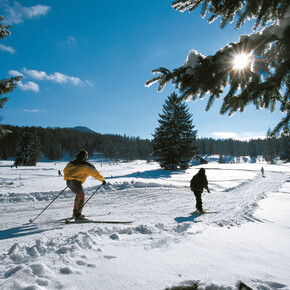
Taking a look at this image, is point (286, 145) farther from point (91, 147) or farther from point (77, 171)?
point (91, 147)

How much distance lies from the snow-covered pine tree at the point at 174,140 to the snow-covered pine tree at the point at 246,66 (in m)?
23.4

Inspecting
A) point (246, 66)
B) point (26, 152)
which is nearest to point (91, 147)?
point (26, 152)

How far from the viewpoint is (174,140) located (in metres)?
26.5

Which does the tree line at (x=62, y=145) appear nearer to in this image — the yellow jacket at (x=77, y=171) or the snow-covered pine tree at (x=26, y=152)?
the snow-covered pine tree at (x=26, y=152)

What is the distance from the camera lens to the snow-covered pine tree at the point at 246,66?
226cm

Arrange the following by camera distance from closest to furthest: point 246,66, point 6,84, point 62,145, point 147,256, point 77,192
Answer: point 246,66, point 147,256, point 77,192, point 6,84, point 62,145

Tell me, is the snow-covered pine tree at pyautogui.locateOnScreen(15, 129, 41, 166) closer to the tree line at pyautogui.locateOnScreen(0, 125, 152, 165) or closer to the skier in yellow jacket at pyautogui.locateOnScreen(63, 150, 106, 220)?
the tree line at pyautogui.locateOnScreen(0, 125, 152, 165)

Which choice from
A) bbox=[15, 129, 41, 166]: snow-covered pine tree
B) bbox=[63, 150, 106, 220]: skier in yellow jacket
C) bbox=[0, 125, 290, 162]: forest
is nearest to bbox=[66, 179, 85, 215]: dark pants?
bbox=[63, 150, 106, 220]: skier in yellow jacket

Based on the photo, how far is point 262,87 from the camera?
2.54 m

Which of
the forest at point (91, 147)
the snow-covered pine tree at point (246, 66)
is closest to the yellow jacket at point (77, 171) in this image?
the snow-covered pine tree at point (246, 66)

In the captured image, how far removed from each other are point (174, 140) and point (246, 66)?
79.4 feet

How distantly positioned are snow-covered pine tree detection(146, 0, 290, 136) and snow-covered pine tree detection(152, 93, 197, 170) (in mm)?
23388

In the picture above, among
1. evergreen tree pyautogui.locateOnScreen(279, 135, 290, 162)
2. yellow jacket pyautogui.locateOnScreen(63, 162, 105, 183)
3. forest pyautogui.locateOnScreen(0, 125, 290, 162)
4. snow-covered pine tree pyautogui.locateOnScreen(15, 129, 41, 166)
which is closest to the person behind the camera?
evergreen tree pyautogui.locateOnScreen(279, 135, 290, 162)

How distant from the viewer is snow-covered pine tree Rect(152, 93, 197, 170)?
26438 millimetres
